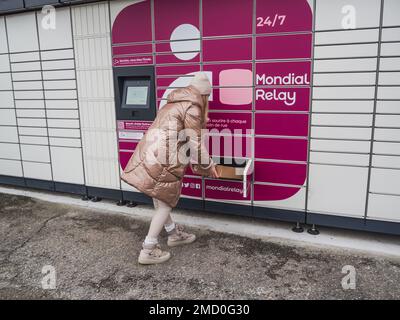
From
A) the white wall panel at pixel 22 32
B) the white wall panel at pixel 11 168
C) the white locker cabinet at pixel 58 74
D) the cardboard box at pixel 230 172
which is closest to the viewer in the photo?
the cardboard box at pixel 230 172

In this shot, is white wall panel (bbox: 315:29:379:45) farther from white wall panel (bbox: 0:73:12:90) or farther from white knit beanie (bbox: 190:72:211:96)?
white wall panel (bbox: 0:73:12:90)

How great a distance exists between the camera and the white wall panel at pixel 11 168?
550 cm

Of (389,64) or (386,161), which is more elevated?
(389,64)

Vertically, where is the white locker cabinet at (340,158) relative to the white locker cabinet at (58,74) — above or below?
below

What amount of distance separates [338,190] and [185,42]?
2.24 metres

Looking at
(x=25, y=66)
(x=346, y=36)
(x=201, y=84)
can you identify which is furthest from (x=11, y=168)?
(x=346, y=36)

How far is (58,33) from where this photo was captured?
4.70m

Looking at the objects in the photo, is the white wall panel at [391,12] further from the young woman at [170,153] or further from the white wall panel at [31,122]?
the white wall panel at [31,122]

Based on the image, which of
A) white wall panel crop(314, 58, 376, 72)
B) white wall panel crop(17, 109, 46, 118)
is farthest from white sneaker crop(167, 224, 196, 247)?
white wall panel crop(17, 109, 46, 118)

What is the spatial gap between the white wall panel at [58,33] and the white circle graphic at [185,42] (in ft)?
4.81

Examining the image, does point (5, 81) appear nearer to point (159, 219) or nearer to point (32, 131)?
point (32, 131)

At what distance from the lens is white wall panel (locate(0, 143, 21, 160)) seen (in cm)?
546

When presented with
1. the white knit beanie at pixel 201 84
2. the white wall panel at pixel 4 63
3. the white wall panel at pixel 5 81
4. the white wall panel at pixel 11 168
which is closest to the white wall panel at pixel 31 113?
the white wall panel at pixel 5 81

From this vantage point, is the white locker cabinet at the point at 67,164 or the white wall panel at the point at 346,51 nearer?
the white wall panel at the point at 346,51
